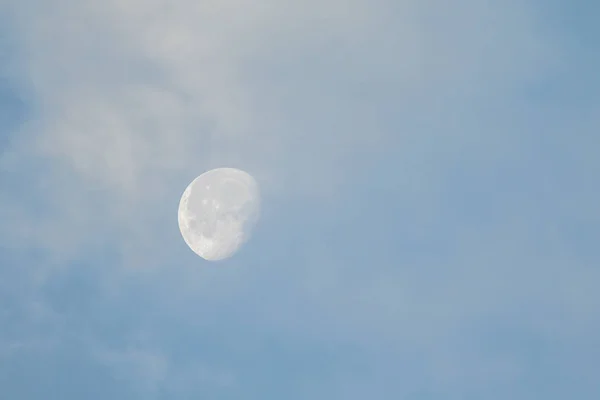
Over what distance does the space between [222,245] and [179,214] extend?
5835mm

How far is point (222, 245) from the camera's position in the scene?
216ft

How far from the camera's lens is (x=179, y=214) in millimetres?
68000
